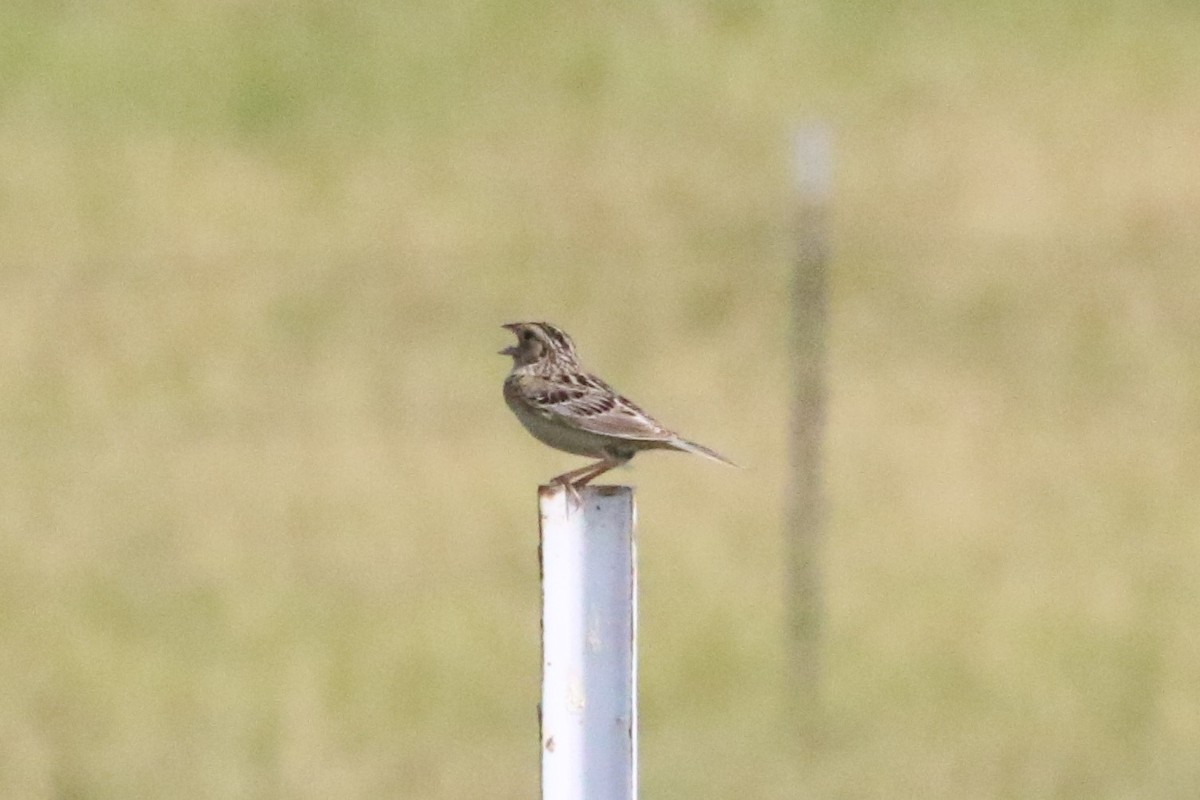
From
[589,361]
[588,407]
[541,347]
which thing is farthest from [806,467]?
[589,361]

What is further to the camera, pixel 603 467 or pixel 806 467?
pixel 806 467

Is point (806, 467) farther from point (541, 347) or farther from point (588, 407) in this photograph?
point (588, 407)

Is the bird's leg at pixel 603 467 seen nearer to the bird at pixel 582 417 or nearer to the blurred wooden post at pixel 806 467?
the bird at pixel 582 417

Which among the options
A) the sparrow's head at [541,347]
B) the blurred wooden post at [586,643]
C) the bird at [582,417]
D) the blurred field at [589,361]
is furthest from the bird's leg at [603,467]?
the blurred field at [589,361]

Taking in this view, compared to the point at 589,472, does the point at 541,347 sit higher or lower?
higher

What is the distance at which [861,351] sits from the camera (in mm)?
25594

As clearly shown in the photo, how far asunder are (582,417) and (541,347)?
1027mm

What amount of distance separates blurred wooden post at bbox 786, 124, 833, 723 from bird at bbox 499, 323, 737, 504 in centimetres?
579

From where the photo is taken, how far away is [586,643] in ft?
20.0

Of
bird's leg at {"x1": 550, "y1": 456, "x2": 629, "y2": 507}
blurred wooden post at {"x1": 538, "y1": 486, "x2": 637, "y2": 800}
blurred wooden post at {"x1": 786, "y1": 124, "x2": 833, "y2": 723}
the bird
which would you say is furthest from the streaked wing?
blurred wooden post at {"x1": 786, "y1": 124, "x2": 833, "y2": 723}

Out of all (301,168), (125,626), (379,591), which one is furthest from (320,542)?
(301,168)

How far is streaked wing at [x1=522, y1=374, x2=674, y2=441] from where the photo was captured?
9172 millimetres

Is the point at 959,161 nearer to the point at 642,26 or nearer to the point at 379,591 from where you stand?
the point at 642,26

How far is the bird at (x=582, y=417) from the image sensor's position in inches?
359
